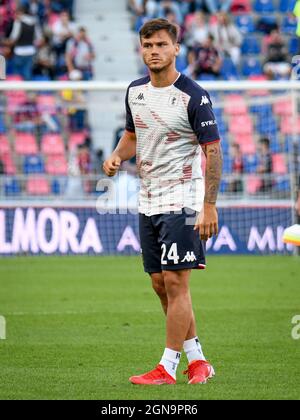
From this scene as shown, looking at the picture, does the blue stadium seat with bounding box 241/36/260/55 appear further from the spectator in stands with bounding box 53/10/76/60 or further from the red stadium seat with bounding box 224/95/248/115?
the red stadium seat with bounding box 224/95/248/115

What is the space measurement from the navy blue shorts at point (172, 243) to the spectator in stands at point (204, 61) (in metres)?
16.8

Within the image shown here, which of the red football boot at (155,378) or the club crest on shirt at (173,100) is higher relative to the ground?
the club crest on shirt at (173,100)

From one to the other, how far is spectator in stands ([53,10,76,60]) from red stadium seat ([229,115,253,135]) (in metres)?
5.89

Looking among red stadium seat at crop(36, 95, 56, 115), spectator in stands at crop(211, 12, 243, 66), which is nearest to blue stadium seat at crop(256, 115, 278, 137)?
red stadium seat at crop(36, 95, 56, 115)

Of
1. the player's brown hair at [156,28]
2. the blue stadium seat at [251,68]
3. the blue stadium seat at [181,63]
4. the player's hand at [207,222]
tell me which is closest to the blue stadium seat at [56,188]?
the blue stadium seat at [181,63]

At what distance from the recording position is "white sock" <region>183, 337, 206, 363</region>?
26.3 ft

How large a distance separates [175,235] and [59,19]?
61.4ft

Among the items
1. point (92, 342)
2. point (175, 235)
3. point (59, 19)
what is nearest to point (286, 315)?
point (92, 342)

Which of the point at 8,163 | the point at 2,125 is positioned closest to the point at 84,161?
the point at 8,163

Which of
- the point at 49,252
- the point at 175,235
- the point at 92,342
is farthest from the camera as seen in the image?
the point at 49,252

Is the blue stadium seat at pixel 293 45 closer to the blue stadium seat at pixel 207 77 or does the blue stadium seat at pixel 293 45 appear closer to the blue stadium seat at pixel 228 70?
the blue stadium seat at pixel 228 70

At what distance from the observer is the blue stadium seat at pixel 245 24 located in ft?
89.4

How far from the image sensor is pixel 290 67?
25312mm

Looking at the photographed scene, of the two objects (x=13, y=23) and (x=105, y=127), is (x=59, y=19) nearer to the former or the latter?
(x=13, y=23)
